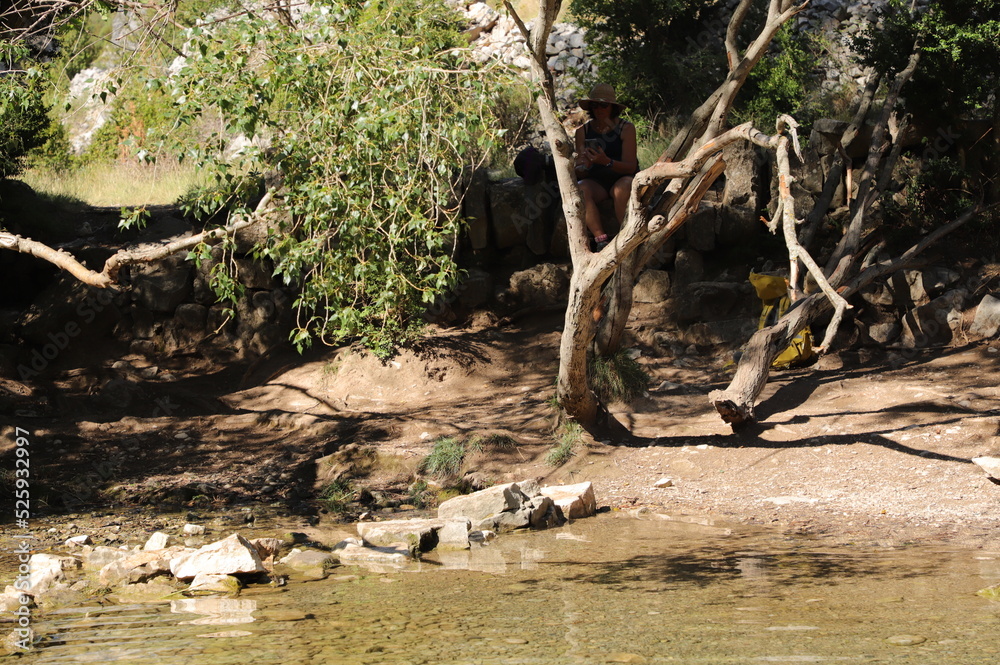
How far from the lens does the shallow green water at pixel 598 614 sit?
3.13 meters

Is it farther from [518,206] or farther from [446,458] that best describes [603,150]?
[446,458]

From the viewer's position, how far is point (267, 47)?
16.3 feet

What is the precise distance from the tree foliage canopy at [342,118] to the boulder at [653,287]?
16.3ft

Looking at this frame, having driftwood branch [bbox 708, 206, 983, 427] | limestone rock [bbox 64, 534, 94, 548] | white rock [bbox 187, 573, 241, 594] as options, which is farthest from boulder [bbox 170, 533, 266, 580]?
driftwood branch [bbox 708, 206, 983, 427]

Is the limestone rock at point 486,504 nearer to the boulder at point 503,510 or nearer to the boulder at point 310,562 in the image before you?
the boulder at point 503,510

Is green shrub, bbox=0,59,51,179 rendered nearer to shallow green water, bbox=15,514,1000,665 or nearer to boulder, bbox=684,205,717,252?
boulder, bbox=684,205,717,252

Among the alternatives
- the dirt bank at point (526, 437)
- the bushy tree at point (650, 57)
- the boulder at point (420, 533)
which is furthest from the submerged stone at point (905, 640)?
the bushy tree at point (650, 57)

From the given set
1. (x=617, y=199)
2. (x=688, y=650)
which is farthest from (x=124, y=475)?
(x=688, y=650)

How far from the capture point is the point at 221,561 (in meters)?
4.36

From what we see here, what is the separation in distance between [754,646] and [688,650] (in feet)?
0.72

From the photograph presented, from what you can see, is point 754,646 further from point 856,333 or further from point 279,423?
point 856,333

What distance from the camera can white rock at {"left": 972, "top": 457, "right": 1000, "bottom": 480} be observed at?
532 centimetres

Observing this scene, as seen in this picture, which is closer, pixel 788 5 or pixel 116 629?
pixel 116 629

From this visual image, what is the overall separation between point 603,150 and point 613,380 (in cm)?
195
